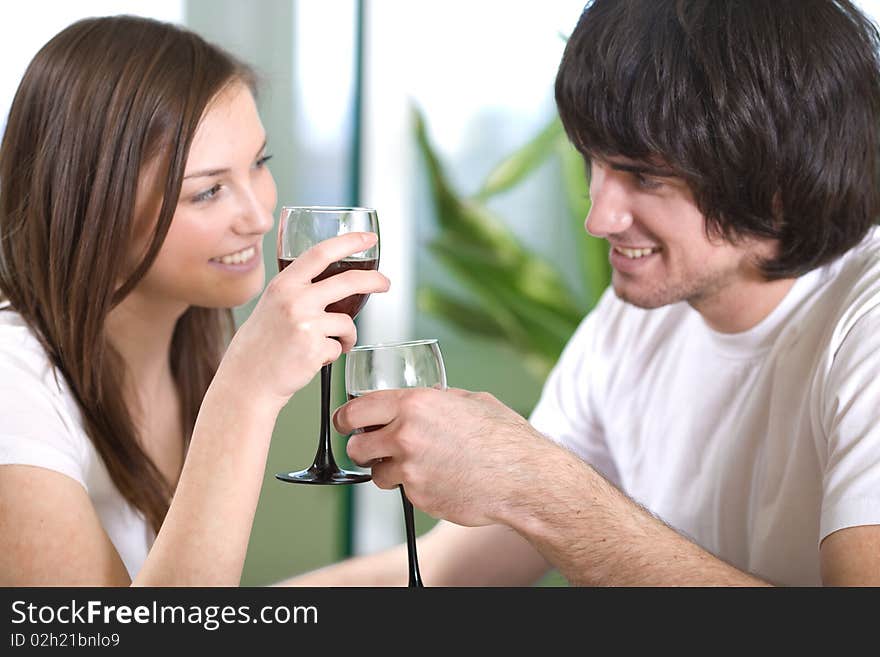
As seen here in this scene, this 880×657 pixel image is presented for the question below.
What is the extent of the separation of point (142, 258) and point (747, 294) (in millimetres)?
1036

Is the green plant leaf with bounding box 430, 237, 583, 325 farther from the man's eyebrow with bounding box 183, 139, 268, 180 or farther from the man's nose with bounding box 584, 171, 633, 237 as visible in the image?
the man's eyebrow with bounding box 183, 139, 268, 180

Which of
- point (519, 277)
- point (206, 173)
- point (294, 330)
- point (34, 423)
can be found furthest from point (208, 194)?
point (519, 277)

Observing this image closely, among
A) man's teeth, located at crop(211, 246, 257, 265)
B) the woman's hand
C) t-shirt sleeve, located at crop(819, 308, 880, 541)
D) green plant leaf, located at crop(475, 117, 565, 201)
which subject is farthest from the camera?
green plant leaf, located at crop(475, 117, 565, 201)

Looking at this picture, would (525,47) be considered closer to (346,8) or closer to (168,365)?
(346,8)

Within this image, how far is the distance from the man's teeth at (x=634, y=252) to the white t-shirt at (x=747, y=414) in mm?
212

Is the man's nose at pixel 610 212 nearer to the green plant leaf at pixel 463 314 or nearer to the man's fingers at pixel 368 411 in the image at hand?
the man's fingers at pixel 368 411

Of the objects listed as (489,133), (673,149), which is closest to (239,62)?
(673,149)

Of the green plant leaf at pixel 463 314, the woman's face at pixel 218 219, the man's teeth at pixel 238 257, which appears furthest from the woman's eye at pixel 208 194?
the green plant leaf at pixel 463 314

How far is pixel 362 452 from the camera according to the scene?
1.23 m

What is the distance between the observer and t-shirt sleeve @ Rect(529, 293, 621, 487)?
1994 millimetres

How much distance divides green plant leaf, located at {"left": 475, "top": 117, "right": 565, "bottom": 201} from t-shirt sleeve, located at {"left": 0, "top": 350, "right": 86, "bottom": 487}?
1.92 m

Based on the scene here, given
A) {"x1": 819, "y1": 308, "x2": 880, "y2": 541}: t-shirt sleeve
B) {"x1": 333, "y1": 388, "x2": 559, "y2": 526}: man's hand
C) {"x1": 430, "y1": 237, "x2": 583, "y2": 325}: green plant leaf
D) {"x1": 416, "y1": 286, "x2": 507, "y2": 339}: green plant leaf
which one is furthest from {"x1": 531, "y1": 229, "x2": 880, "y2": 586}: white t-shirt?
{"x1": 416, "y1": 286, "x2": 507, "y2": 339}: green plant leaf

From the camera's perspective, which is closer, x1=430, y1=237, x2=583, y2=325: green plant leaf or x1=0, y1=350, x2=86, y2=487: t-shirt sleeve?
x1=0, y1=350, x2=86, y2=487: t-shirt sleeve

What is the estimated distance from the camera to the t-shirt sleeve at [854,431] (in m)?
1.29
